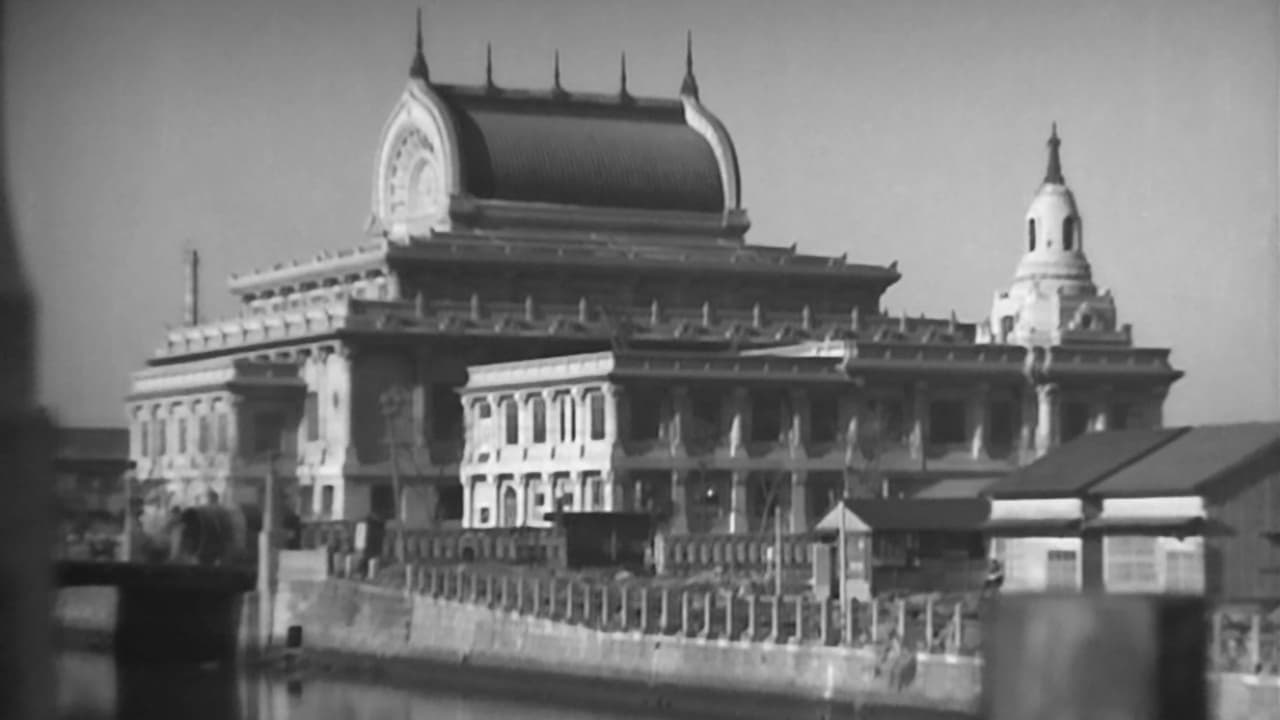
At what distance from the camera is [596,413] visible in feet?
366

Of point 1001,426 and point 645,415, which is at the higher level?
point 1001,426

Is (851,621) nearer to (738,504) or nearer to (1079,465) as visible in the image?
(1079,465)

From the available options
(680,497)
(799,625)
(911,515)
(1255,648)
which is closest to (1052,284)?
(680,497)

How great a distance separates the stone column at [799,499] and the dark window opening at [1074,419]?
37.0 feet

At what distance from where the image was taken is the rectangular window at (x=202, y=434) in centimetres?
12188

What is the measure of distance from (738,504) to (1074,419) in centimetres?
1554

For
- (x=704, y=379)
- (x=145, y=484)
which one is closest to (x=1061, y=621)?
(x=704, y=379)

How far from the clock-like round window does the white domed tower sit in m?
24.3

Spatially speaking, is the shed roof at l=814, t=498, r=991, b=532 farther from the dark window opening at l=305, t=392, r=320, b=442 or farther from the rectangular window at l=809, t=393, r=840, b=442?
the dark window opening at l=305, t=392, r=320, b=442

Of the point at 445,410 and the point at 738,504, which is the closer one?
the point at 738,504

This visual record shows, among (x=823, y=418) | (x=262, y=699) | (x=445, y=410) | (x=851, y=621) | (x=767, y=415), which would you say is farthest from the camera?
(x=445, y=410)

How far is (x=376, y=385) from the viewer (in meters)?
119

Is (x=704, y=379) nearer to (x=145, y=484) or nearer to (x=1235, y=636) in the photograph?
(x=145, y=484)

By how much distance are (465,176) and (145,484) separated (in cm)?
1998
